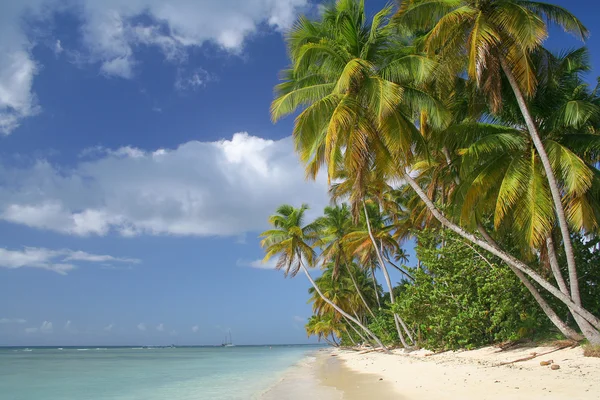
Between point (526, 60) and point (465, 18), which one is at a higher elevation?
point (465, 18)

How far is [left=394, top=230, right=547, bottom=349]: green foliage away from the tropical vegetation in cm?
5

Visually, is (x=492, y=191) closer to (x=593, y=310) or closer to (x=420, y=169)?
(x=593, y=310)

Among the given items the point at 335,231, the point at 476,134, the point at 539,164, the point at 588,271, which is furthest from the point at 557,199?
the point at 335,231

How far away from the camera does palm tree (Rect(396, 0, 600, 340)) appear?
31.3 ft

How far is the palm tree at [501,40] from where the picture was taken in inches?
375

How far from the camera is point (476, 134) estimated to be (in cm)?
1182

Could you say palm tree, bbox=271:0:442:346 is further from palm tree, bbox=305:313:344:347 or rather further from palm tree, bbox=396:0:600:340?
palm tree, bbox=305:313:344:347

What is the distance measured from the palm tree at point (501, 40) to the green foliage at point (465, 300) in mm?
3859

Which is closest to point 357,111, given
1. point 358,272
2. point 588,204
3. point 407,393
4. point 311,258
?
point 588,204

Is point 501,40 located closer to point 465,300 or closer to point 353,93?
point 353,93

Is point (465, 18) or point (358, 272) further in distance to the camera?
point (358, 272)

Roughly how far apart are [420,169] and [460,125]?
249 inches

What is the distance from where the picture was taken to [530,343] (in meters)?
13.0

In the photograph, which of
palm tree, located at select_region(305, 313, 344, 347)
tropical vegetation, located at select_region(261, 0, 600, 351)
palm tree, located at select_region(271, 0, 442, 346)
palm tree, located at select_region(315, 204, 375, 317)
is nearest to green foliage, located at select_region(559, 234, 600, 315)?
tropical vegetation, located at select_region(261, 0, 600, 351)
